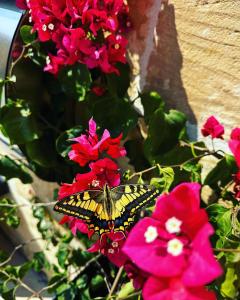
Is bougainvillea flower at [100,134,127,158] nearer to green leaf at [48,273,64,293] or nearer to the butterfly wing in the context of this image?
the butterfly wing

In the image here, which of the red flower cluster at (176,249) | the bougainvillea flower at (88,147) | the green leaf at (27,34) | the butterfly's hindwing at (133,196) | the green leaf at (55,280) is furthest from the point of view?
the green leaf at (55,280)

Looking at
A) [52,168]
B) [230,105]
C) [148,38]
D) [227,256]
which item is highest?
[148,38]

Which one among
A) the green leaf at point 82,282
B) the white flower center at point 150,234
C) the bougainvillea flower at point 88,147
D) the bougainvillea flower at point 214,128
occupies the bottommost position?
the green leaf at point 82,282

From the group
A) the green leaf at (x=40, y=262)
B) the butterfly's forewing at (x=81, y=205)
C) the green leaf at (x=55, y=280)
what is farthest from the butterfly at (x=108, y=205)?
the green leaf at (x=40, y=262)

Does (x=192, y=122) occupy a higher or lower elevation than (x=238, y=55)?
lower

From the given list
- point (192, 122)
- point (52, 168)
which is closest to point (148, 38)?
point (192, 122)

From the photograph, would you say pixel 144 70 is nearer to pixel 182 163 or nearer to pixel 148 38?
pixel 148 38

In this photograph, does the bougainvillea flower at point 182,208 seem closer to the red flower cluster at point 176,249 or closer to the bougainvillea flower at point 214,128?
the red flower cluster at point 176,249
